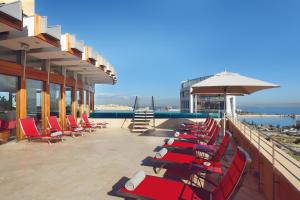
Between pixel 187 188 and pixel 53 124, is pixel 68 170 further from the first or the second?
pixel 53 124

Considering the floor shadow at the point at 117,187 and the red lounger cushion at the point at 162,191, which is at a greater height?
the red lounger cushion at the point at 162,191

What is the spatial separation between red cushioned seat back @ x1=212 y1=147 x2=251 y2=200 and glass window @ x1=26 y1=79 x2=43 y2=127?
27.8 feet

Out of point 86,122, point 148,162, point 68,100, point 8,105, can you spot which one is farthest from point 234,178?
point 68,100

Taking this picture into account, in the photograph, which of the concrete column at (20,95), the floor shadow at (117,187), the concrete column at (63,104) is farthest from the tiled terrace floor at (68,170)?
the concrete column at (63,104)

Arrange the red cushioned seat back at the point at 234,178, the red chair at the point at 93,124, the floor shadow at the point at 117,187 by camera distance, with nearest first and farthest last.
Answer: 1. the red cushioned seat back at the point at 234,178
2. the floor shadow at the point at 117,187
3. the red chair at the point at 93,124

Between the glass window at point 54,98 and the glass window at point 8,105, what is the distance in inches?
75.9

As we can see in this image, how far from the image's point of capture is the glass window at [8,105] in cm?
823

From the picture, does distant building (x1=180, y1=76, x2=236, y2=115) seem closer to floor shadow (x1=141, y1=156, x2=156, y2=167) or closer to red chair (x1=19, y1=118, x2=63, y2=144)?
red chair (x1=19, y1=118, x2=63, y2=144)

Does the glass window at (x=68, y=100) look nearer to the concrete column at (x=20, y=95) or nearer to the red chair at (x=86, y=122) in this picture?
the red chair at (x=86, y=122)

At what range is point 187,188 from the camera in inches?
124

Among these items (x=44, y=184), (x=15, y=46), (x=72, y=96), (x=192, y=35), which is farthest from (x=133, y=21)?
(x=44, y=184)

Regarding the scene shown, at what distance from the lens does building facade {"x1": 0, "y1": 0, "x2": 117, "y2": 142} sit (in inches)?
247

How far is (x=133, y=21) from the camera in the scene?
19109 mm

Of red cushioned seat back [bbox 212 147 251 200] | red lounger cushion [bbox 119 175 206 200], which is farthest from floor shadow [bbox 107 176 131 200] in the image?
red cushioned seat back [bbox 212 147 251 200]
